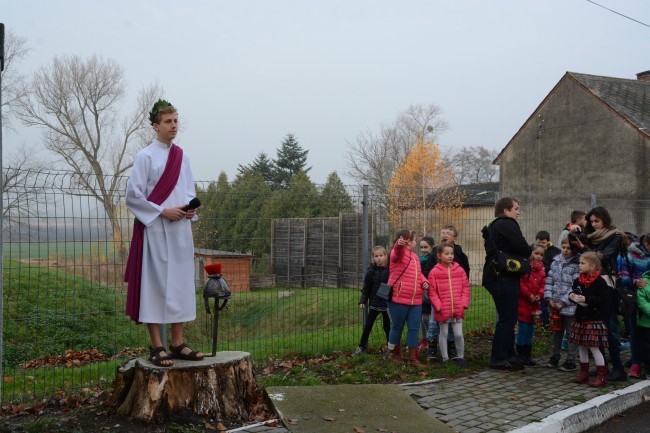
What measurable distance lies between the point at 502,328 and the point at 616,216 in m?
6.98

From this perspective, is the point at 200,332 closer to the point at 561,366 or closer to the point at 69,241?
the point at 69,241

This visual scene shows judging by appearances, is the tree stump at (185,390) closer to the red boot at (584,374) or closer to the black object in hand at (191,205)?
the black object in hand at (191,205)

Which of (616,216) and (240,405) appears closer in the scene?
(240,405)

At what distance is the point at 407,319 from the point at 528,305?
1653 millimetres

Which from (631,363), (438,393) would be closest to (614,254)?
(631,363)

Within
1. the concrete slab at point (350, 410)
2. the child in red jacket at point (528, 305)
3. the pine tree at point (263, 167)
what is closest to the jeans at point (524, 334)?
the child in red jacket at point (528, 305)

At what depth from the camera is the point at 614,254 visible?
7668mm

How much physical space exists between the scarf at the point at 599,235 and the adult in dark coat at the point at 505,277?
3.43 ft

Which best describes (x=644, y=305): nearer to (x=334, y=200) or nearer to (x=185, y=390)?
(x=334, y=200)

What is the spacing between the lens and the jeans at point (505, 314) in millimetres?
7629

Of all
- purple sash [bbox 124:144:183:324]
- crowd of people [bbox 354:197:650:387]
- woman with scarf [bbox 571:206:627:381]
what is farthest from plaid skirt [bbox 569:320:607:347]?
purple sash [bbox 124:144:183:324]

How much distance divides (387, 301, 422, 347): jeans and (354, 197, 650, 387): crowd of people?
0.01 m

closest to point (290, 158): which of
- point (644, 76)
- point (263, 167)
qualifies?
point (263, 167)

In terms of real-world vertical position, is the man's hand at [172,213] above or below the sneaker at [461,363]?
above
